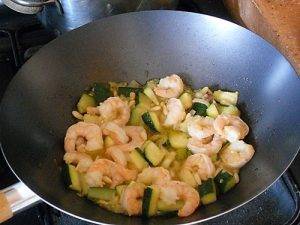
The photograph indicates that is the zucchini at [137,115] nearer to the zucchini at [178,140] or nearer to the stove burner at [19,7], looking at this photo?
the zucchini at [178,140]


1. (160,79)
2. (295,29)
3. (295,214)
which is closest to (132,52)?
(160,79)

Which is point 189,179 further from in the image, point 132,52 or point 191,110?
point 132,52

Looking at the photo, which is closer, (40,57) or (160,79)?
(40,57)

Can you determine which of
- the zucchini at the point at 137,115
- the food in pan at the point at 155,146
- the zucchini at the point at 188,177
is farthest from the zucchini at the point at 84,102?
the zucchini at the point at 188,177

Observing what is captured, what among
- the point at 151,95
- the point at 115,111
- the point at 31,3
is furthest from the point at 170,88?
the point at 31,3

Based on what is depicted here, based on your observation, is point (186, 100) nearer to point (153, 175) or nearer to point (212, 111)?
point (212, 111)

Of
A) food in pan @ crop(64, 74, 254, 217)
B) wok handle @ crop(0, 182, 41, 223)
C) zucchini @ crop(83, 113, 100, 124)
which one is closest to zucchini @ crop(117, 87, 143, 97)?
food in pan @ crop(64, 74, 254, 217)
